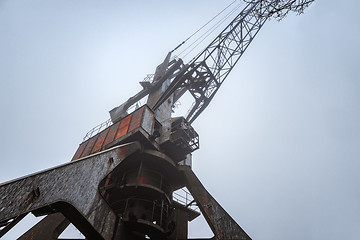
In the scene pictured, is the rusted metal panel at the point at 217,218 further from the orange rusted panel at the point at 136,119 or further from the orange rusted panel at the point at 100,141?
the orange rusted panel at the point at 100,141

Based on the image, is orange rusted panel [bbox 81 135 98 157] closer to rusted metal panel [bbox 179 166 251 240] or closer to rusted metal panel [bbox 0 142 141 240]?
rusted metal panel [bbox 0 142 141 240]

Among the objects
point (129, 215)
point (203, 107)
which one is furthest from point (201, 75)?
point (129, 215)

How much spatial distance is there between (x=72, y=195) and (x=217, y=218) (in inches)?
194

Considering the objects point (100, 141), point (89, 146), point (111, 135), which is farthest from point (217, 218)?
point (89, 146)

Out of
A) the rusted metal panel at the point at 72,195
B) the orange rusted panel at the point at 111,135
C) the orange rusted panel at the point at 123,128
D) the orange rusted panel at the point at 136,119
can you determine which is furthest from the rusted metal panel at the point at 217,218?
the orange rusted panel at the point at 111,135

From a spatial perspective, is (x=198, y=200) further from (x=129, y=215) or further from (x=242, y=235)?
(x=129, y=215)

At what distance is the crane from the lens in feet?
15.5

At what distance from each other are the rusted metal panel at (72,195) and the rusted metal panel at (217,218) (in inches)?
126

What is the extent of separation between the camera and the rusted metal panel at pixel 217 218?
709 cm

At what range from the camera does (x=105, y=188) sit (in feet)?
29.9

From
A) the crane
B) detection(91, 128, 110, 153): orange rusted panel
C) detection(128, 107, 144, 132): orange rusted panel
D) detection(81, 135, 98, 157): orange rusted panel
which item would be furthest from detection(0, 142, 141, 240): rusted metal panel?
detection(81, 135, 98, 157): orange rusted panel

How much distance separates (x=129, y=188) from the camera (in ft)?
28.9

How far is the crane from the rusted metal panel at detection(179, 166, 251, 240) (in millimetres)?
32

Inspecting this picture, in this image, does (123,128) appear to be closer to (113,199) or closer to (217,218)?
(113,199)
